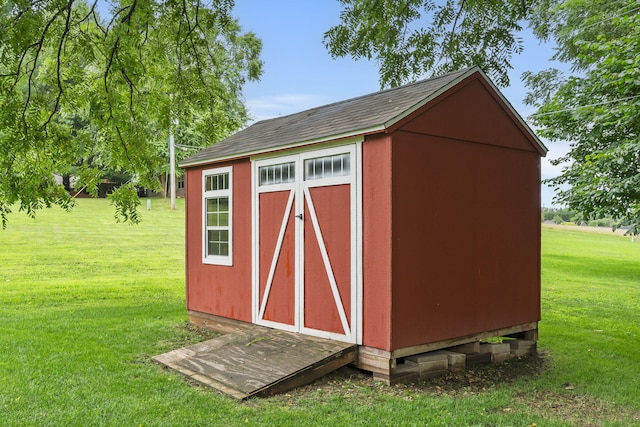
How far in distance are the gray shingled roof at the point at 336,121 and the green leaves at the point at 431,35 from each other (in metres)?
1.14

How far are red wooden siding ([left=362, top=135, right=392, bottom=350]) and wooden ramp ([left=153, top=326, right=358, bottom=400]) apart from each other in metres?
0.45

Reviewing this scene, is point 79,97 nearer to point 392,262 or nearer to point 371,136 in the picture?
point 371,136

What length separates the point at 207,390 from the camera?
588cm

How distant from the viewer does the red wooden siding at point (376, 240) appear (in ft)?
19.8

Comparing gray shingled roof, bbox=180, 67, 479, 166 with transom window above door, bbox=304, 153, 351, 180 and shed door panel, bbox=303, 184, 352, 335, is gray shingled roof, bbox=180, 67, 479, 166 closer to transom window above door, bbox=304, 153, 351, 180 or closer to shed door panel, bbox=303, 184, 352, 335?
transom window above door, bbox=304, 153, 351, 180

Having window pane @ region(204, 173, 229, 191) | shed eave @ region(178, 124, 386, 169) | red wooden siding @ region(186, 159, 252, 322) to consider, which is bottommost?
red wooden siding @ region(186, 159, 252, 322)

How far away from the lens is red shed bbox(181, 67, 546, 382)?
616cm

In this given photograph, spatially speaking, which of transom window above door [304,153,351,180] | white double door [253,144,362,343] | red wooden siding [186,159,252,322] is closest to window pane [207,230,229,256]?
red wooden siding [186,159,252,322]

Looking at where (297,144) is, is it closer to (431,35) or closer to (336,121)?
(336,121)

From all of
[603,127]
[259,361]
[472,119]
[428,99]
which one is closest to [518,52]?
[603,127]

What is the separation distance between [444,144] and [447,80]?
32.2 inches

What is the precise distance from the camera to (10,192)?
19.4ft

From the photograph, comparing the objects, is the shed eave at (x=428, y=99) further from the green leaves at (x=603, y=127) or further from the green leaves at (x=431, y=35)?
the green leaves at (x=603, y=127)

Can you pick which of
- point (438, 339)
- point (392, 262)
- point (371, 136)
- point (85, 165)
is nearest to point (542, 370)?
point (438, 339)
